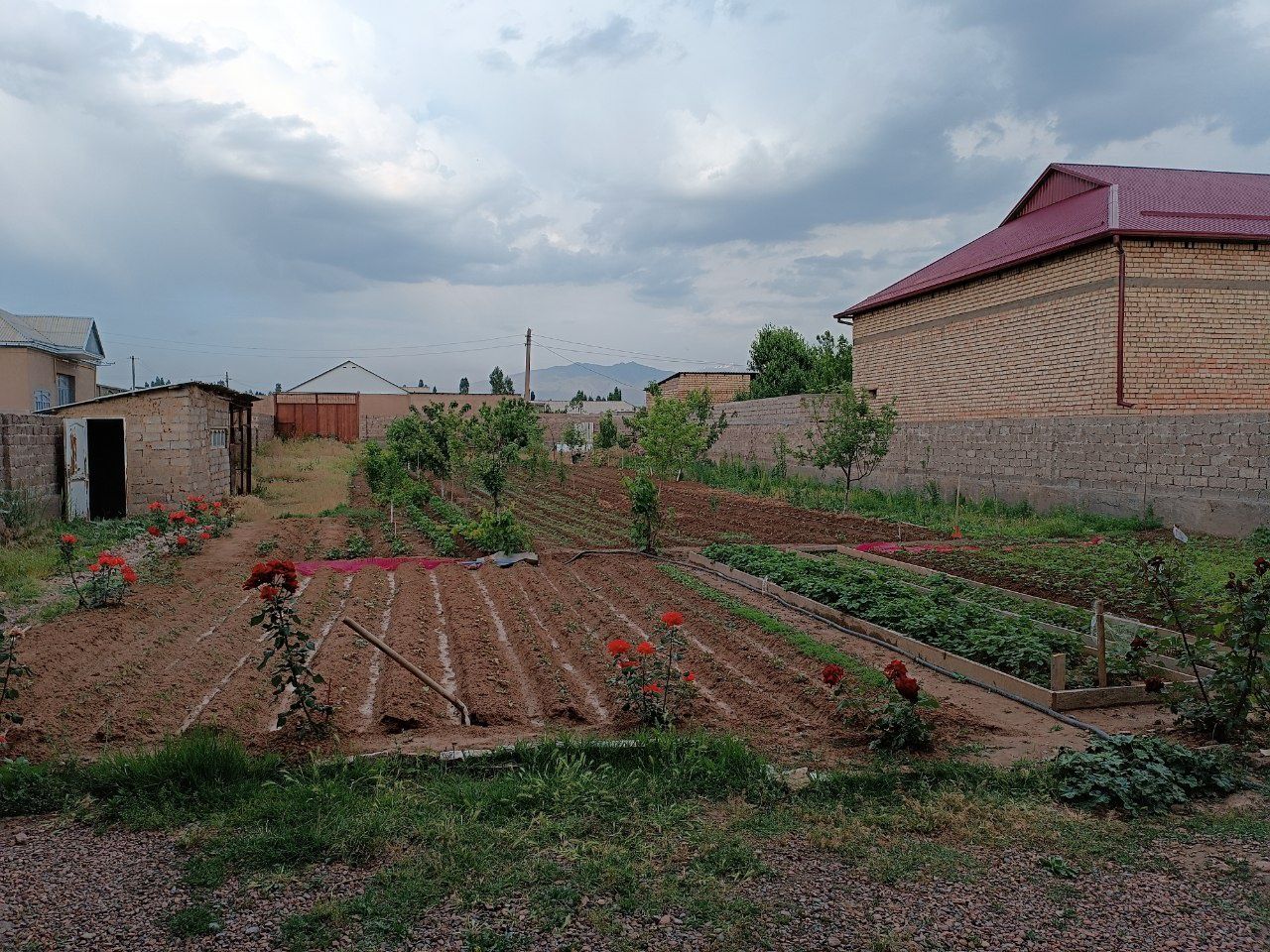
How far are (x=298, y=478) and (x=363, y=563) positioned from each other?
42.8ft

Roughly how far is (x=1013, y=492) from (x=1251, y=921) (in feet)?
46.1

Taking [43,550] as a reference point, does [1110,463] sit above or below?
above

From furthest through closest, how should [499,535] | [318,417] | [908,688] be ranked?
[318,417] < [499,535] < [908,688]

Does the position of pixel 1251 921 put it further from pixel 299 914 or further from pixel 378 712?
pixel 378 712

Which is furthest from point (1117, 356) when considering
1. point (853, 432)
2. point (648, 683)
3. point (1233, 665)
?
point (648, 683)

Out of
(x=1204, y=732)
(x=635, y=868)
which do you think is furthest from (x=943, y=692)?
(x=635, y=868)

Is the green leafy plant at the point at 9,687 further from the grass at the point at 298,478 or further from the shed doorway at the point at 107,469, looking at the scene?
the grass at the point at 298,478

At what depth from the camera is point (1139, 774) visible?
13.2 ft

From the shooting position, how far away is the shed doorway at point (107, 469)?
48.2 feet

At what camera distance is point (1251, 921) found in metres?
2.93

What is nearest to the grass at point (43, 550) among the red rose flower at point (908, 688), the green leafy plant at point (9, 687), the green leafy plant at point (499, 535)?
the green leafy plant at point (9, 687)

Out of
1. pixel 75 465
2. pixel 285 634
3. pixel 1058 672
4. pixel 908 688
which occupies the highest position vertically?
pixel 75 465

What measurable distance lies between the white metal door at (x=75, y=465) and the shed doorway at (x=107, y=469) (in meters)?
0.87

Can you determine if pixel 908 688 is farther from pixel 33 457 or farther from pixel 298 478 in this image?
pixel 298 478
